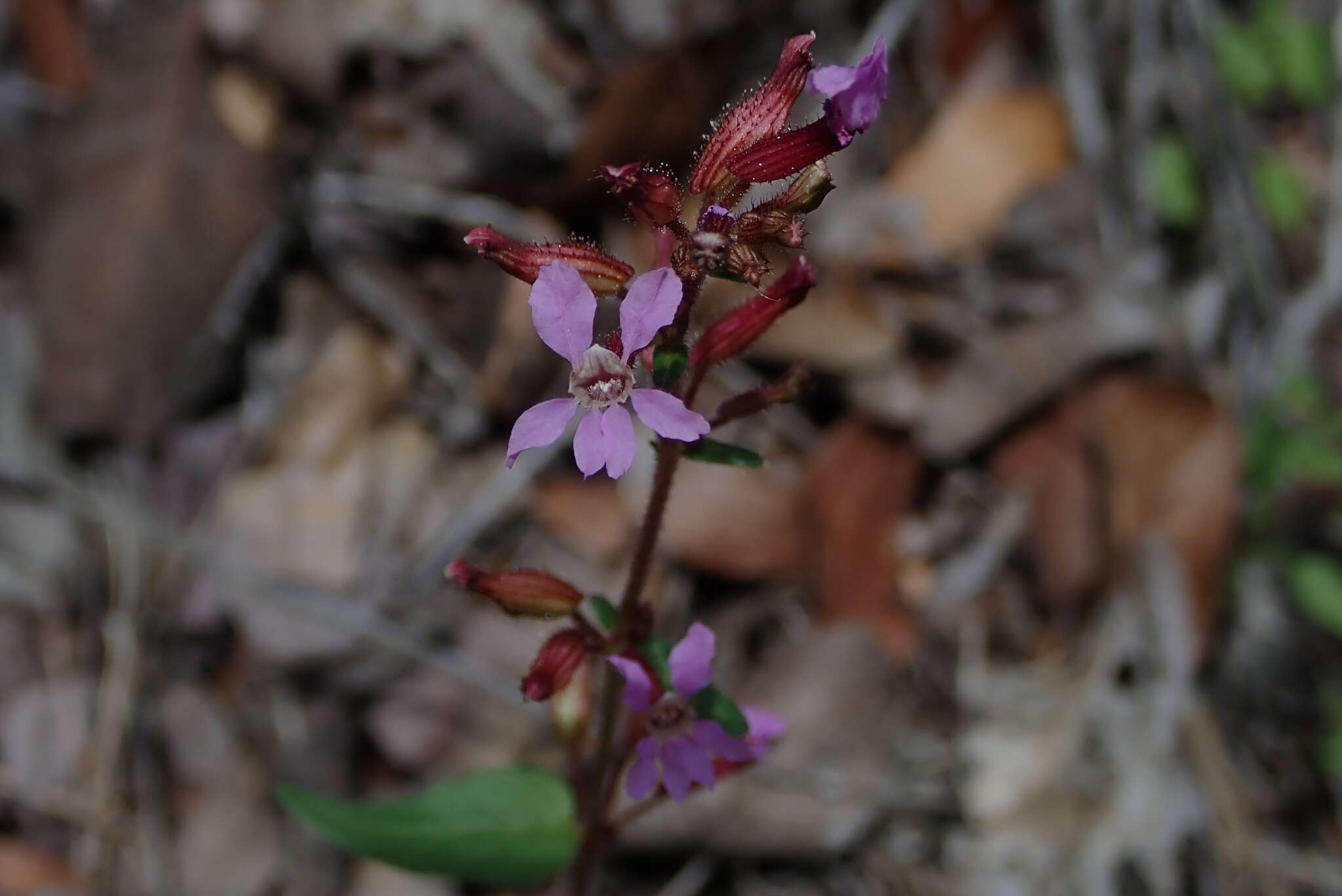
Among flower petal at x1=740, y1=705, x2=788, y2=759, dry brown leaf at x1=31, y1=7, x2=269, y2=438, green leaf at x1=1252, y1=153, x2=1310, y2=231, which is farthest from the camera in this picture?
green leaf at x1=1252, y1=153, x2=1310, y2=231

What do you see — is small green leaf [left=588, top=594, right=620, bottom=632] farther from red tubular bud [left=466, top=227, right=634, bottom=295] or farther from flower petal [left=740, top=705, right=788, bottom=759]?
red tubular bud [left=466, top=227, right=634, bottom=295]

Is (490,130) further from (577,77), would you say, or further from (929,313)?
(929,313)

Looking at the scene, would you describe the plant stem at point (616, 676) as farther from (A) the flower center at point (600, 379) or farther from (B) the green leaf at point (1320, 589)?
(B) the green leaf at point (1320, 589)

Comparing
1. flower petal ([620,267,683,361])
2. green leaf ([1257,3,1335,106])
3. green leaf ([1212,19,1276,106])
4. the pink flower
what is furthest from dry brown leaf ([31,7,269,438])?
green leaf ([1257,3,1335,106])

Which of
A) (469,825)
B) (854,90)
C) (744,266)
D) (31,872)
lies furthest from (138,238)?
(854,90)

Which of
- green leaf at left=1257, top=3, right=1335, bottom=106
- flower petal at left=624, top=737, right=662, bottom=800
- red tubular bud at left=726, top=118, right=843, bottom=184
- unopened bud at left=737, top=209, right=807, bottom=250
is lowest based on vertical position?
flower petal at left=624, top=737, right=662, bottom=800
